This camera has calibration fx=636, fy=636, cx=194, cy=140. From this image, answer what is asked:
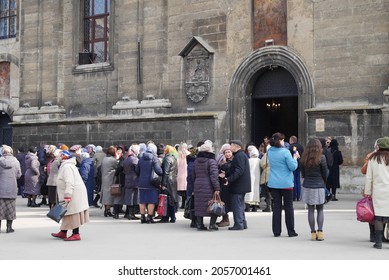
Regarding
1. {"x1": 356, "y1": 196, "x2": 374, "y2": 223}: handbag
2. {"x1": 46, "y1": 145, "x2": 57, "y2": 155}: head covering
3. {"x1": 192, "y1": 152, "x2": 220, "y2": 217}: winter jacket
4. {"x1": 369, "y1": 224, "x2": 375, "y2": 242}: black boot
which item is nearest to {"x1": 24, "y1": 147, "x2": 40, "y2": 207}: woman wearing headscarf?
{"x1": 46, "y1": 145, "x2": 57, "y2": 155}: head covering

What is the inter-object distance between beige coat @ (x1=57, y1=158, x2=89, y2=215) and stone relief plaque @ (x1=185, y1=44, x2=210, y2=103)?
34.7 feet

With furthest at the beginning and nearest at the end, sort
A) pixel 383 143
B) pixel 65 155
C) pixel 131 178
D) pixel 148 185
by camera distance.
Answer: pixel 131 178 < pixel 148 185 < pixel 65 155 < pixel 383 143

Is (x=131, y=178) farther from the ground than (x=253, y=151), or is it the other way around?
(x=253, y=151)

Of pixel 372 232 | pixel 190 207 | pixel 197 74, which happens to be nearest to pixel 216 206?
pixel 190 207

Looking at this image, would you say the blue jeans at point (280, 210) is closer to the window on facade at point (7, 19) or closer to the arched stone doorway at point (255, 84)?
the arched stone doorway at point (255, 84)

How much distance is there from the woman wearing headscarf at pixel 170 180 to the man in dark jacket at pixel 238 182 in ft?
5.28

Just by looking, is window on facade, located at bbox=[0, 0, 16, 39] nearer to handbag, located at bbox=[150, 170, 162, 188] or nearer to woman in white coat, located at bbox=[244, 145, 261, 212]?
woman in white coat, located at bbox=[244, 145, 261, 212]

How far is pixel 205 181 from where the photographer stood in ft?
37.6

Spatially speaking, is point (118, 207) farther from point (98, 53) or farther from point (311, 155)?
point (98, 53)

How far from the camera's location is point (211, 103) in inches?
812

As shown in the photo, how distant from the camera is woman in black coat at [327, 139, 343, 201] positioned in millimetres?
16750

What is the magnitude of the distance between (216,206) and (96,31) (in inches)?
586

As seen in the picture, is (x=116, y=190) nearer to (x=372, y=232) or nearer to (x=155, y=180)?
(x=155, y=180)

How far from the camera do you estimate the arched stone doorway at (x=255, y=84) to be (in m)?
18.8
